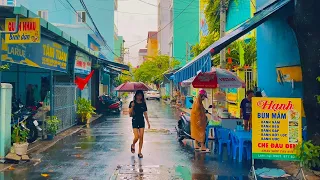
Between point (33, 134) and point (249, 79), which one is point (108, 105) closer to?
point (249, 79)

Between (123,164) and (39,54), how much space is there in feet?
16.0

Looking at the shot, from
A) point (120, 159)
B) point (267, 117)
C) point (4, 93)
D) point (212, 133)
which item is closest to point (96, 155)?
point (120, 159)

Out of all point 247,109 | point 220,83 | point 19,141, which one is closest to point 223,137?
point 247,109

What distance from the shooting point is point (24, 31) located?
902 cm

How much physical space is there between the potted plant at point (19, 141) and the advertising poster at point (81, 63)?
301 inches

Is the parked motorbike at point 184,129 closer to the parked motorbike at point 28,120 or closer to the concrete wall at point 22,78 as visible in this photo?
the parked motorbike at point 28,120

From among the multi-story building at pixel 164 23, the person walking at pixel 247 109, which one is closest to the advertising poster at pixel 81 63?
the person walking at pixel 247 109

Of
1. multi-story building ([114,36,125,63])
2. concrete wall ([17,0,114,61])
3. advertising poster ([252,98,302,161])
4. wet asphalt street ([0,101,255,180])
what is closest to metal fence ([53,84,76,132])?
wet asphalt street ([0,101,255,180])

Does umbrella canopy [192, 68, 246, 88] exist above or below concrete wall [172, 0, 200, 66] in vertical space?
below

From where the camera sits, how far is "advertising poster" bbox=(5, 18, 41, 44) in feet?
29.2

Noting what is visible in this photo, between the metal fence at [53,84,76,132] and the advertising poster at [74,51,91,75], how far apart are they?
93cm

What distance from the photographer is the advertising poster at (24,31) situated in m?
8.91

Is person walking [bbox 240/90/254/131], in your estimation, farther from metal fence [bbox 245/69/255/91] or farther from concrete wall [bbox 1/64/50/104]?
concrete wall [bbox 1/64/50/104]

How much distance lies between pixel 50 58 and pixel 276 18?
7.59m
